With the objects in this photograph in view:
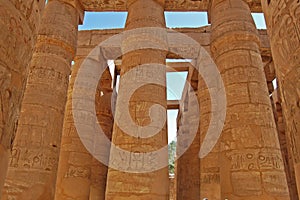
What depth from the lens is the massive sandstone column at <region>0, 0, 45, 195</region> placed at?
1.90 metres

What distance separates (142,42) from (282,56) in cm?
489

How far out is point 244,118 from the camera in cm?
562

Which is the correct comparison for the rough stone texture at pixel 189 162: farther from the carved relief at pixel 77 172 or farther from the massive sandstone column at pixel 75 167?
the carved relief at pixel 77 172

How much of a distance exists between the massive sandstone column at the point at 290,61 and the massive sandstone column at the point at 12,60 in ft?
7.00

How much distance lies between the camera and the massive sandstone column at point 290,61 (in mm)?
2082

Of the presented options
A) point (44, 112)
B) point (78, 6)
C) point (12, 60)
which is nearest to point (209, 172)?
point (44, 112)

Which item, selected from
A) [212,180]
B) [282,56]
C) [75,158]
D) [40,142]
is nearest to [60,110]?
[40,142]

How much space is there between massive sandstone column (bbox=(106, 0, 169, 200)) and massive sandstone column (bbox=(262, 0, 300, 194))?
11.8 feet

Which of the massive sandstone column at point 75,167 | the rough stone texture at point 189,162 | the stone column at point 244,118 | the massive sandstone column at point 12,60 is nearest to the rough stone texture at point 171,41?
the massive sandstone column at point 75,167

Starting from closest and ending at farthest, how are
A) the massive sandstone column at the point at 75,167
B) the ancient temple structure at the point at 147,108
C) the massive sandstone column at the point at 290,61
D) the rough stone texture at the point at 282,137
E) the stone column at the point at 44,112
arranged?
1. the massive sandstone column at the point at 290,61
2. the ancient temple structure at the point at 147,108
3. the stone column at the point at 44,112
4. the massive sandstone column at the point at 75,167
5. the rough stone texture at the point at 282,137

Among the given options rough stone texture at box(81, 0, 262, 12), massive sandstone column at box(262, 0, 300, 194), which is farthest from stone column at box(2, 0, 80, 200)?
massive sandstone column at box(262, 0, 300, 194)

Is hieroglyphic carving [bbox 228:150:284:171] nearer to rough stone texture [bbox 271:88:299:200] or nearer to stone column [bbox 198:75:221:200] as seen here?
stone column [bbox 198:75:221:200]

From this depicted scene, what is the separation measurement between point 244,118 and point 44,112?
174 inches

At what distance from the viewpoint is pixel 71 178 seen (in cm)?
802
